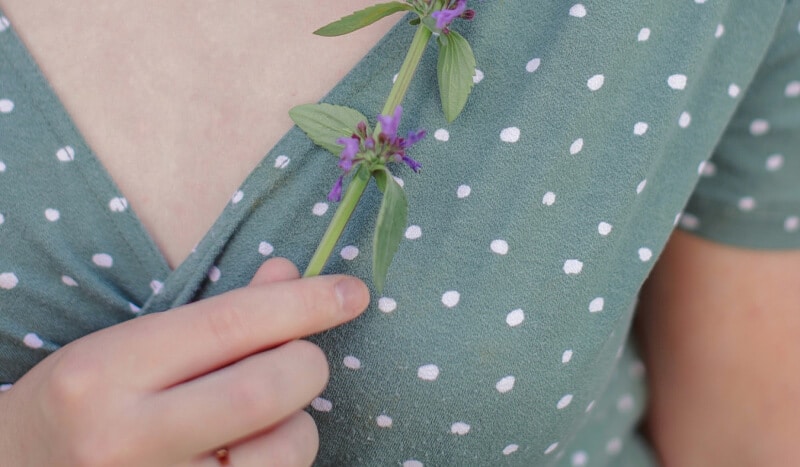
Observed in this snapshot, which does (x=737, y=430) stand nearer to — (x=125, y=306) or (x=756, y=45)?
(x=756, y=45)

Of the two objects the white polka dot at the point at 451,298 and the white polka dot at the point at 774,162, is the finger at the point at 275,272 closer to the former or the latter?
the white polka dot at the point at 451,298

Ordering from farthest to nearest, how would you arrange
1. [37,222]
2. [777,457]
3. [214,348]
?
[777,457], [37,222], [214,348]

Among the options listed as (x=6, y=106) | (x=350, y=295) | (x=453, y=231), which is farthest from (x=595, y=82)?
(x=6, y=106)

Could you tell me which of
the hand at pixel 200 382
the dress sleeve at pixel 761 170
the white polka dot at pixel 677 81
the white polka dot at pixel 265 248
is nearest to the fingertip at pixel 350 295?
the hand at pixel 200 382

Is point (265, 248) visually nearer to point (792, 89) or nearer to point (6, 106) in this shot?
point (6, 106)

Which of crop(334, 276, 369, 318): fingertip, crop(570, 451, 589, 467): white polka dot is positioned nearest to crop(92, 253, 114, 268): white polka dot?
crop(334, 276, 369, 318): fingertip

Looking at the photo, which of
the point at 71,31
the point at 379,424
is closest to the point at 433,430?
the point at 379,424

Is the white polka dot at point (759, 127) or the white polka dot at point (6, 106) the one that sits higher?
the white polka dot at point (6, 106)
